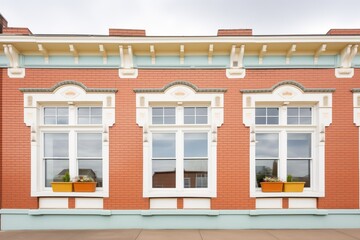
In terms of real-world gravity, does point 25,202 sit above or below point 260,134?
below

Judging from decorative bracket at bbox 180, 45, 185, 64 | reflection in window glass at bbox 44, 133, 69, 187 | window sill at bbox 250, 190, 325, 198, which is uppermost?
decorative bracket at bbox 180, 45, 185, 64

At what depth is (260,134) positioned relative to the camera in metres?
6.93

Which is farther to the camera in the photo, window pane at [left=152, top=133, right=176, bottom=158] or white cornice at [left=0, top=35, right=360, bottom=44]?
window pane at [left=152, top=133, right=176, bottom=158]

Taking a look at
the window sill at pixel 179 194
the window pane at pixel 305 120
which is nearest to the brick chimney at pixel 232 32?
the window pane at pixel 305 120

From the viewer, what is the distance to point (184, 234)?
6117 mm

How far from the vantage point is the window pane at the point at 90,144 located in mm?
6898

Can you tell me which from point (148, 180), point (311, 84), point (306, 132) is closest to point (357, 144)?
point (306, 132)

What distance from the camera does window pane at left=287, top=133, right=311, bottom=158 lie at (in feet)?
22.7

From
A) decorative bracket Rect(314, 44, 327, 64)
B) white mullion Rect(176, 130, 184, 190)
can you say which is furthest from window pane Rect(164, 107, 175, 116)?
decorative bracket Rect(314, 44, 327, 64)

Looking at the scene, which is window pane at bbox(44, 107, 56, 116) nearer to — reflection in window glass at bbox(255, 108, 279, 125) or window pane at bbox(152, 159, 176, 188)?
window pane at bbox(152, 159, 176, 188)

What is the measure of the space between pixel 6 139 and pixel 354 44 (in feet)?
29.3

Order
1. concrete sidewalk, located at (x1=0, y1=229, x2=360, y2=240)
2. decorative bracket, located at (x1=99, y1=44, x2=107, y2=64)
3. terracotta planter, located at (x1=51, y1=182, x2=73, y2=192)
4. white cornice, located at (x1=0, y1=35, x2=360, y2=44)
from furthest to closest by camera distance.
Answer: terracotta planter, located at (x1=51, y1=182, x2=73, y2=192)
decorative bracket, located at (x1=99, y1=44, x2=107, y2=64)
white cornice, located at (x1=0, y1=35, x2=360, y2=44)
concrete sidewalk, located at (x1=0, y1=229, x2=360, y2=240)

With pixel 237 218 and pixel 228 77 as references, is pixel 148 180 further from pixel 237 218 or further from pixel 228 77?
pixel 228 77

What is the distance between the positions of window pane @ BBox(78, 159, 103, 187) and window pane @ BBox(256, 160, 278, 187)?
4124mm
